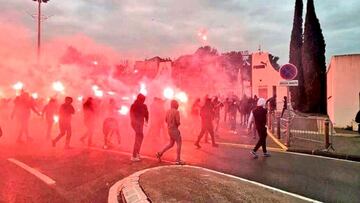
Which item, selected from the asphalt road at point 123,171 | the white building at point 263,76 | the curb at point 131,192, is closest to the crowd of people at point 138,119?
the asphalt road at point 123,171

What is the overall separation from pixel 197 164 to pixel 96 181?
3212mm

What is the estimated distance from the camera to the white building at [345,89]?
2348 centimetres

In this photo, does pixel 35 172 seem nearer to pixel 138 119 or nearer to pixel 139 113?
pixel 138 119

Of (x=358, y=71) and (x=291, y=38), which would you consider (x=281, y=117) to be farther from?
(x=291, y=38)

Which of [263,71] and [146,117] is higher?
[263,71]

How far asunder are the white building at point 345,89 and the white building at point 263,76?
73.2 ft

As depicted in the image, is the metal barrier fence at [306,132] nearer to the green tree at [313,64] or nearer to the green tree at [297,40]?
the green tree at [313,64]

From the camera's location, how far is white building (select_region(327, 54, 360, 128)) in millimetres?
23484

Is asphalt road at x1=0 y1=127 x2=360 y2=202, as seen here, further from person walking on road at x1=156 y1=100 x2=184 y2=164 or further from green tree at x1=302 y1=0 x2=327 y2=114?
green tree at x1=302 y1=0 x2=327 y2=114

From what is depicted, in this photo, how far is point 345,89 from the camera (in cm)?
2386

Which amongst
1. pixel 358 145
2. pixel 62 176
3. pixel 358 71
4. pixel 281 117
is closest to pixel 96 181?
pixel 62 176

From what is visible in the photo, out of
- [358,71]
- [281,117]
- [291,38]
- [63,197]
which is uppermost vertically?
[291,38]

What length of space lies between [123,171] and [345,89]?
18282 millimetres

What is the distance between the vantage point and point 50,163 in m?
10.8
